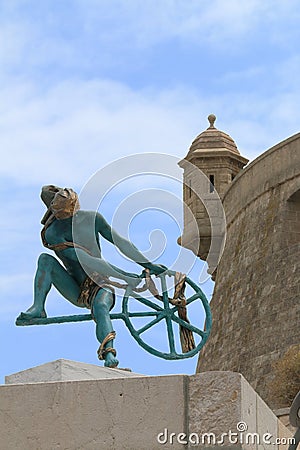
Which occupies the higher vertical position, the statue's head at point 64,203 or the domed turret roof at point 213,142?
the domed turret roof at point 213,142

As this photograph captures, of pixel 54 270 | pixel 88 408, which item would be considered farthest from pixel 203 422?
pixel 54 270

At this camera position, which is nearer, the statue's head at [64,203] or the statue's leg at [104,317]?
the statue's leg at [104,317]

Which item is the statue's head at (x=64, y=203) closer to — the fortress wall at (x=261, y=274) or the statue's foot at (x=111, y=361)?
the statue's foot at (x=111, y=361)

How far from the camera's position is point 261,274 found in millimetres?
23578

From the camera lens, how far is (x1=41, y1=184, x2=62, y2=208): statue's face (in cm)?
784

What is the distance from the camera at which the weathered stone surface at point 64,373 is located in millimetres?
7008

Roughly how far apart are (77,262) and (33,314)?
0.41 m

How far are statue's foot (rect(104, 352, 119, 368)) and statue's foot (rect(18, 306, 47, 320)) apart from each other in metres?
0.50

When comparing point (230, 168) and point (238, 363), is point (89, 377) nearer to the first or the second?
point (238, 363)

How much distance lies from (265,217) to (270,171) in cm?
87

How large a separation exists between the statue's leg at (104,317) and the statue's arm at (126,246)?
0.25 meters

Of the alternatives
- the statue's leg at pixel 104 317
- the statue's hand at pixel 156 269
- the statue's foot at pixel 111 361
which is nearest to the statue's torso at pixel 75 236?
the statue's leg at pixel 104 317

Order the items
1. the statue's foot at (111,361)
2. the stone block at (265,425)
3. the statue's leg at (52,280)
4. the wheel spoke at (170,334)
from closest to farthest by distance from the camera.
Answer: the stone block at (265,425) → the statue's foot at (111,361) → the wheel spoke at (170,334) → the statue's leg at (52,280)

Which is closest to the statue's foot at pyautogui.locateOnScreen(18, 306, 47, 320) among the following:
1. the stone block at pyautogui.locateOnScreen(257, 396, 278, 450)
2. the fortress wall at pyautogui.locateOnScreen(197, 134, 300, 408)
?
the stone block at pyautogui.locateOnScreen(257, 396, 278, 450)
